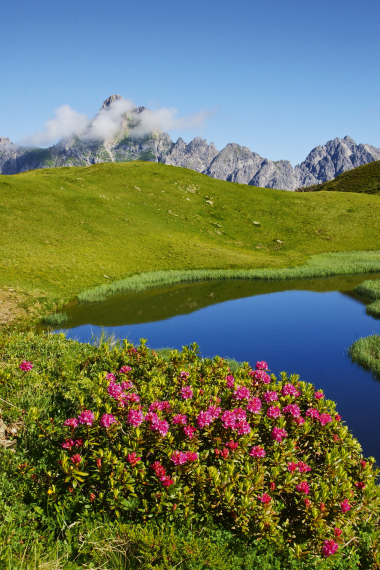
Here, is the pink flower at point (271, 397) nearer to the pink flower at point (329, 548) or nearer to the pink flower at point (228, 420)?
the pink flower at point (228, 420)

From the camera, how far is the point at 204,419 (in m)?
6.58

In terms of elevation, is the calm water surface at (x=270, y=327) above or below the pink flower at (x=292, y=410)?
below

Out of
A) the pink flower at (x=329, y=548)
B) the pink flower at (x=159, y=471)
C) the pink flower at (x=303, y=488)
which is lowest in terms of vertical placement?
the pink flower at (x=329, y=548)

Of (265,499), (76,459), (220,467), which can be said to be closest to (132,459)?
(76,459)

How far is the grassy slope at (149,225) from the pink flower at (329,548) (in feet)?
104

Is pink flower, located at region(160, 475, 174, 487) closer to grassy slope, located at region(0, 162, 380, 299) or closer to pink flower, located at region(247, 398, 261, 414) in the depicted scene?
pink flower, located at region(247, 398, 261, 414)

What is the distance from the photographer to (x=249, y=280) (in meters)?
46.5

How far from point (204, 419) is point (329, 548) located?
2676 millimetres

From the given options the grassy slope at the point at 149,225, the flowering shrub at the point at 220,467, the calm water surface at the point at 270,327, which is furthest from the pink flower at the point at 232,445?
the grassy slope at the point at 149,225

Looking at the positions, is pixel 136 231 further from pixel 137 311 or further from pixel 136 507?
pixel 136 507

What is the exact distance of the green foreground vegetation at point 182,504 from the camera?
5105mm

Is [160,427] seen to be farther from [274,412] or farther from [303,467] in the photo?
[303,467]

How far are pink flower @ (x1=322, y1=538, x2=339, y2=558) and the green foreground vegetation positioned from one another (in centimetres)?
12

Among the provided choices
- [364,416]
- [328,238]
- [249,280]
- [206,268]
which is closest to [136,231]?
[206,268]
